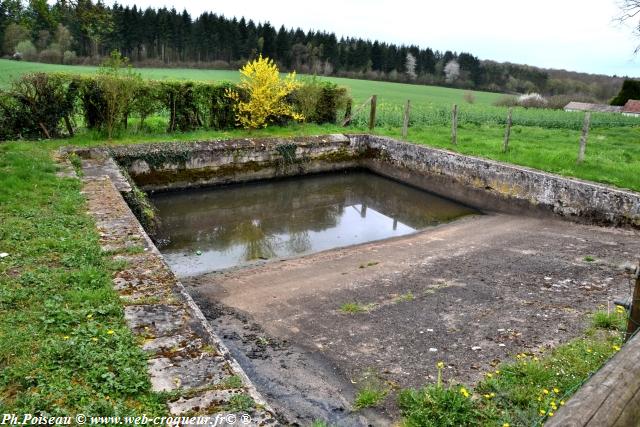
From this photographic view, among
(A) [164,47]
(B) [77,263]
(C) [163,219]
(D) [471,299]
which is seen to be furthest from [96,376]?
(A) [164,47]

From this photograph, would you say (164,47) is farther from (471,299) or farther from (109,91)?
(471,299)

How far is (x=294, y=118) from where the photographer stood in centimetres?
1742

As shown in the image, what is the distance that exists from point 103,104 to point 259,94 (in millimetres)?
4810

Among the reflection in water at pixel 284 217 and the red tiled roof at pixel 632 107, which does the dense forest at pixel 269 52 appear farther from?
the reflection in water at pixel 284 217

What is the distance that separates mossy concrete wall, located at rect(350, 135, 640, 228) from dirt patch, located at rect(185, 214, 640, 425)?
783 millimetres

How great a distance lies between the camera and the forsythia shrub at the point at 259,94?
15.8 meters

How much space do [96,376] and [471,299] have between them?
4813 mm

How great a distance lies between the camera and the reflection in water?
30.5 ft

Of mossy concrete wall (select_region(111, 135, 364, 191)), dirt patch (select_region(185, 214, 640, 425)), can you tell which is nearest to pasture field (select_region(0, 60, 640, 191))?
mossy concrete wall (select_region(111, 135, 364, 191))

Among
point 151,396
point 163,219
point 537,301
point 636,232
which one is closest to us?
point 151,396

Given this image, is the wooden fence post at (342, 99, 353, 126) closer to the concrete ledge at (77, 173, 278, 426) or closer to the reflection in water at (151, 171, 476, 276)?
the reflection in water at (151, 171, 476, 276)

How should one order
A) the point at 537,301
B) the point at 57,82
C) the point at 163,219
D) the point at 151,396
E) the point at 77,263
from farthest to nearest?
1. the point at 57,82
2. the point at 163,219
3. the point at 537,301
4. the point at 77,263
5. the point at 151,396

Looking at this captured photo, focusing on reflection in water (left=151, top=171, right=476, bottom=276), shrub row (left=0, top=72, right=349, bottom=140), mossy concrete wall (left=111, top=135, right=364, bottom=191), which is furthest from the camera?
shrub row (left=0, top=72, right=349, bottom=140)

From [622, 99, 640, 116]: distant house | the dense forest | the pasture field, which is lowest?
the pasture field
